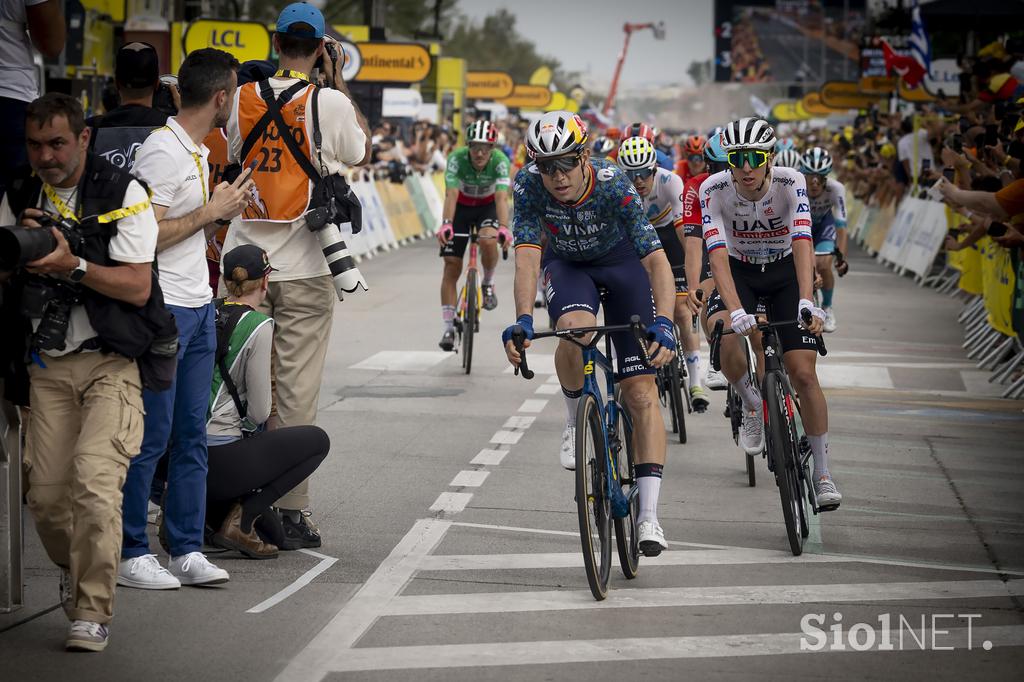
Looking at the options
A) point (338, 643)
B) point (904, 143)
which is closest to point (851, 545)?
point (338, 643)

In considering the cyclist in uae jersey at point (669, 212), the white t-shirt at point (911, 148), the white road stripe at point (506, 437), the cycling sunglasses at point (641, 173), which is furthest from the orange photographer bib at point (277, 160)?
the white t-shirt at point (911, 148)

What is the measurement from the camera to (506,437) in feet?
38.2

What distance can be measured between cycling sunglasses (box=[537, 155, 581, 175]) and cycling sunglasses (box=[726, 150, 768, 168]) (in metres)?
1.59

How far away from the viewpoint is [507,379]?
48.8 feet

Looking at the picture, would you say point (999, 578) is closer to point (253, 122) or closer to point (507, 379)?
point (253, 122)

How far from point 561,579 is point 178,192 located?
2407 mm

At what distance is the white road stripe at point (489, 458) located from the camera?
34.6 feet

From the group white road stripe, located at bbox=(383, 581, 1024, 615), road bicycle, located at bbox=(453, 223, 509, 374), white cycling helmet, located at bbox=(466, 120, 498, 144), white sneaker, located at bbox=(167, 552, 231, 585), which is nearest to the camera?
white road stripe, located at bbox=(383, 581, 1024, 615)

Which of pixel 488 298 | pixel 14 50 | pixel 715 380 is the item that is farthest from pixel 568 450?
pixel 488 298

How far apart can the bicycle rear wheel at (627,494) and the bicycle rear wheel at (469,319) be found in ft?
24.0

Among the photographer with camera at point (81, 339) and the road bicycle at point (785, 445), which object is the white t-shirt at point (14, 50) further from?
the road bicycle at point (785, 445)

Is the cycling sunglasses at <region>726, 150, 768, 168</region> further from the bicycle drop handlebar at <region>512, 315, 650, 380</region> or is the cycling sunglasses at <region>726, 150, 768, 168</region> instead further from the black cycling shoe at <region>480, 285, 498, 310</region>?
the black cycling shoe at <region>480, 285, 498, 310</region>

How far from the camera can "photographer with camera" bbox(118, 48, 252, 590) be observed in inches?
263

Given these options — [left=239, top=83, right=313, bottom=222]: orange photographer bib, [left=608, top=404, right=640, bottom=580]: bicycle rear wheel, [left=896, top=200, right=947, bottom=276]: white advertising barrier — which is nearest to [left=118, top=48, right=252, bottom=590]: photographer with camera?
[left=239, top=83, right=313, bottom=222]: orange photographer bib
